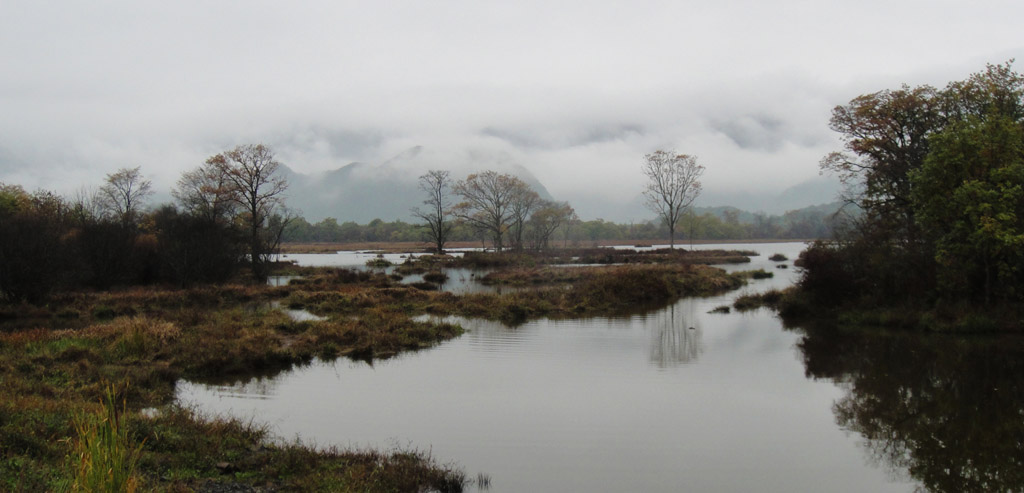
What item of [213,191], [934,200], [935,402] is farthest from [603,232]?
[935,402]

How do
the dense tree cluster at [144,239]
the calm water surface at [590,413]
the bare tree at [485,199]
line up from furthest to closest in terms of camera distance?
the bare tree at [485,199], the dense tree cluster at [144,239], the calm water surface at [590,413]

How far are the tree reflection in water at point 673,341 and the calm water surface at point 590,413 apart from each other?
0.37 ft

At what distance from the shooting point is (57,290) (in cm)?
2658

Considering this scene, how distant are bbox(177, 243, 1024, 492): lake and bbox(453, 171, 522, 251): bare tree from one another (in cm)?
5570

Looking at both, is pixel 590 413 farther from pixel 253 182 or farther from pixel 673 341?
pixel 253 182

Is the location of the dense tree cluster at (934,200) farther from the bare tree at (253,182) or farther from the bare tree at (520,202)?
the bare tree at (520,202)

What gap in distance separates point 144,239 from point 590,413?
34.6 meters

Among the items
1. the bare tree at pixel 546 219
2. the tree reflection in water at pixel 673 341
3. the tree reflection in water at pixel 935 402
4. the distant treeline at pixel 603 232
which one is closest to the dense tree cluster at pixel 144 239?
the tree reflection in water at pixel 673 341

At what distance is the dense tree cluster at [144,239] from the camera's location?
23375 millimetres

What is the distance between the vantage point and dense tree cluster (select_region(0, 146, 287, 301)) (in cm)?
2338

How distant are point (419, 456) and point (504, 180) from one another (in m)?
67.9

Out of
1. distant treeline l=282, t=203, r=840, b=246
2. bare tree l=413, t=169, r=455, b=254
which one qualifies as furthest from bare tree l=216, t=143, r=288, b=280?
distant treeline l=282, t=203, r=840, b=246

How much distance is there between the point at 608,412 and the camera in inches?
446

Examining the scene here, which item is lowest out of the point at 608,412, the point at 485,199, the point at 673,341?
the point at 673,341
